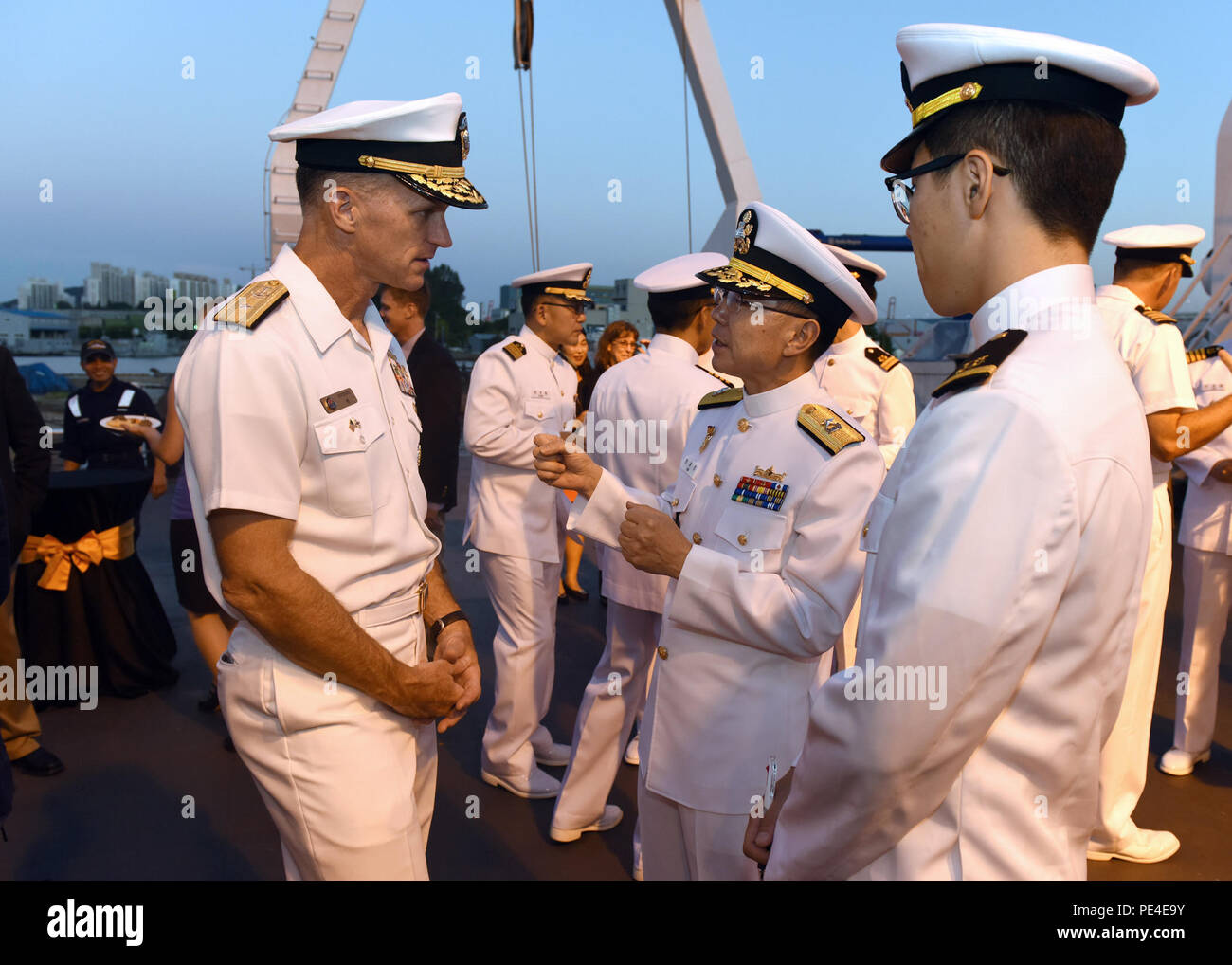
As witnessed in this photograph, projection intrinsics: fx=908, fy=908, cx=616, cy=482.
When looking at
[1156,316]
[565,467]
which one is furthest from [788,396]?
[1156,316]

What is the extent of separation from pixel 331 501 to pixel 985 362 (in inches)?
44.6

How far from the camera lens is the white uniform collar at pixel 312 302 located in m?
1.69

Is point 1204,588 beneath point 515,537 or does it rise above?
beneath

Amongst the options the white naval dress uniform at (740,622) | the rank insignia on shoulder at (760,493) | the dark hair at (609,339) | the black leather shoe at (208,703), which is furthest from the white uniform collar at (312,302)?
the dark hair at (609,339)

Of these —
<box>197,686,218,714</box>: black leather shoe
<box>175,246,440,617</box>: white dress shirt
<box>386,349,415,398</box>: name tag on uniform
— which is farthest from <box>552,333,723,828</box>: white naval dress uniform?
<box>197,686,218,714</box>: black leather shoe

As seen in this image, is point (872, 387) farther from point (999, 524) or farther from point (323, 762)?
point (999, 524)

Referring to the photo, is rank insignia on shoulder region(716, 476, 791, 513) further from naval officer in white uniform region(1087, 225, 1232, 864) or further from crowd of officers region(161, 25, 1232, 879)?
naval officer in white uniform region(1087, 225, 1232, 864)

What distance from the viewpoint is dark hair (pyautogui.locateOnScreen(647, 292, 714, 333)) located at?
366cm

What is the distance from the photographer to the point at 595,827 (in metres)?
Result: 3.55

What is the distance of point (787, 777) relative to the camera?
1512mm

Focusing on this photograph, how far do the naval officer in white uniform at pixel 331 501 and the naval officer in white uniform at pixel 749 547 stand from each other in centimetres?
57

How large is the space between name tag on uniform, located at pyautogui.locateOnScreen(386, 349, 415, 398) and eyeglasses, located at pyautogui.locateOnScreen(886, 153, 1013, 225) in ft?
3.64

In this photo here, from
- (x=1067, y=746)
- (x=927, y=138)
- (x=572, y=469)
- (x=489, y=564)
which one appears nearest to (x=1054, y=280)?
(x=927, y=138)

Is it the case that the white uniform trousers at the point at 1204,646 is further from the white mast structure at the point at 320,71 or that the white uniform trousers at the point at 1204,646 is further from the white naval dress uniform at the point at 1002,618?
the white mast structure at the point at 320,71
